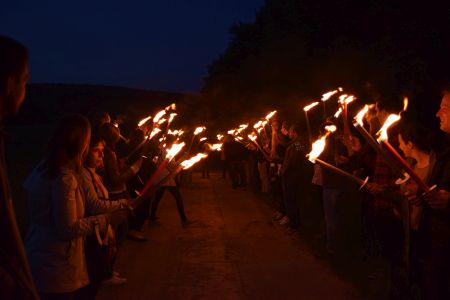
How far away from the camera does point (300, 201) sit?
14188 millimetres

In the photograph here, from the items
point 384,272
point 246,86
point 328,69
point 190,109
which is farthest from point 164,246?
point 190,109

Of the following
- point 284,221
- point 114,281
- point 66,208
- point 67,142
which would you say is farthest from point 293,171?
point 66,208

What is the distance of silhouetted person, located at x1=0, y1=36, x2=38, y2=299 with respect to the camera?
2072 mm

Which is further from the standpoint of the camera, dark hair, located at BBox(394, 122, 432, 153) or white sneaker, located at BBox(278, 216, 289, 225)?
white sneaker, located at BBox(278, 216, 289, 225)

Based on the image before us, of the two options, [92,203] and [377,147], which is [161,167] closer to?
[92,203]

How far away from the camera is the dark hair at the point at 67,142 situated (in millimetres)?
3756

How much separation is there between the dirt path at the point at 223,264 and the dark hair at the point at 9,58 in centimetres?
473

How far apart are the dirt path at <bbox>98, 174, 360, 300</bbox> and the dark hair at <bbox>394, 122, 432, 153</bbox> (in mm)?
2224

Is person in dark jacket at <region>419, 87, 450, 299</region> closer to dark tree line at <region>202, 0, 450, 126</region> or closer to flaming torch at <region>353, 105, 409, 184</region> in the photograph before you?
flaming torch at <region>353, 105, 409, 184</region>

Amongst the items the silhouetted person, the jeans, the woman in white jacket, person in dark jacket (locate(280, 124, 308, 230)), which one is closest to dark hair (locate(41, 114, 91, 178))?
the woman in white jacket

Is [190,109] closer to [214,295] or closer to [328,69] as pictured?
[328,69]

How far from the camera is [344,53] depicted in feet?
49.2

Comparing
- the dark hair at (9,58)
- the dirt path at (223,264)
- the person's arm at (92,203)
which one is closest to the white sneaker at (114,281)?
the dirt path at (223,264)

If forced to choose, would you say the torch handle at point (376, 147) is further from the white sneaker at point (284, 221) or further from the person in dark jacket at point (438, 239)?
the white sneaker at point (284, 221)
